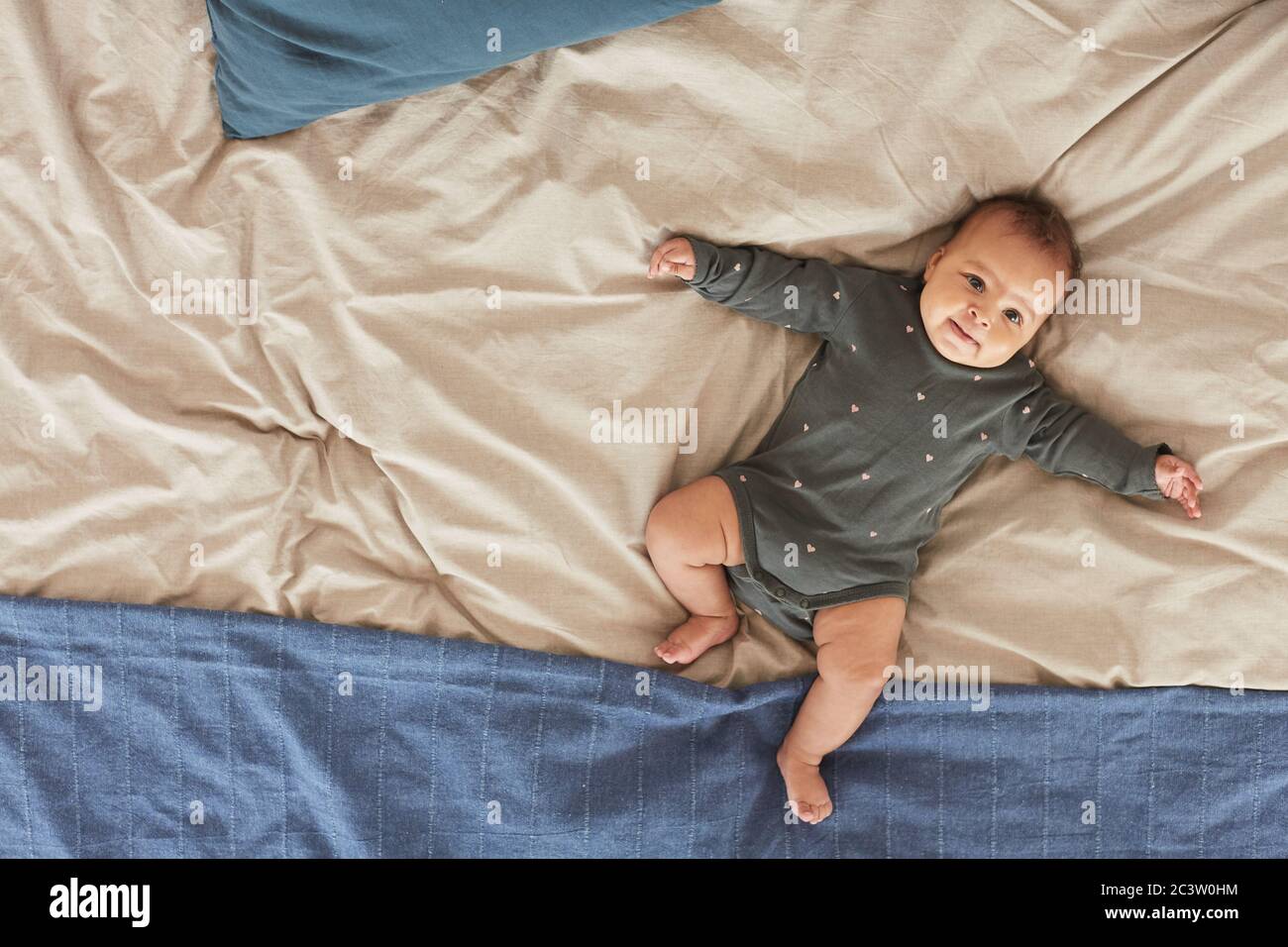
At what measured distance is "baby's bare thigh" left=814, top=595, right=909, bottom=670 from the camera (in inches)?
61.5

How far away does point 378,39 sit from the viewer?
1417 millimetres

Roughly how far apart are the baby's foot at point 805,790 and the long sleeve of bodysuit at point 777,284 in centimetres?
70

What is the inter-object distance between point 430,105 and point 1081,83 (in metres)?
1.01

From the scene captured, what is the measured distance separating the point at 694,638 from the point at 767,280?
58cm

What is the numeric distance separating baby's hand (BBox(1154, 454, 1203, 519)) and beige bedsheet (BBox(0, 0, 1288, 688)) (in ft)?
0.15

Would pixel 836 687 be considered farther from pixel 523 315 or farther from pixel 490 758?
pixel 523 315

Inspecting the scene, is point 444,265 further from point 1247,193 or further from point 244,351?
point 1247,193

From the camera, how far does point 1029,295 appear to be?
150 centimetres

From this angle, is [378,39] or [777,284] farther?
[777,284]

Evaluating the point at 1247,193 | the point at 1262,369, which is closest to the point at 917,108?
the point at 1247,193

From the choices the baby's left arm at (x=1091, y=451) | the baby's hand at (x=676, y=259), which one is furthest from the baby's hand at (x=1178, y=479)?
the baby's hand at (x=676, y=259)

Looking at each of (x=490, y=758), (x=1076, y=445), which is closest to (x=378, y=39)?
(x=490, y=758)

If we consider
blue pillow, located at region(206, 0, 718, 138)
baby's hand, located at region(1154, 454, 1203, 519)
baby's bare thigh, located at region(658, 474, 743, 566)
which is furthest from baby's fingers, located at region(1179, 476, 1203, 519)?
A: blue pillow, located at region(206, 0, 718, 138)

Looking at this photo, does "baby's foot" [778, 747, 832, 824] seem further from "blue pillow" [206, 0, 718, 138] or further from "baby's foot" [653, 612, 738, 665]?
"blue pillow" [206, 0, 718, 138]
